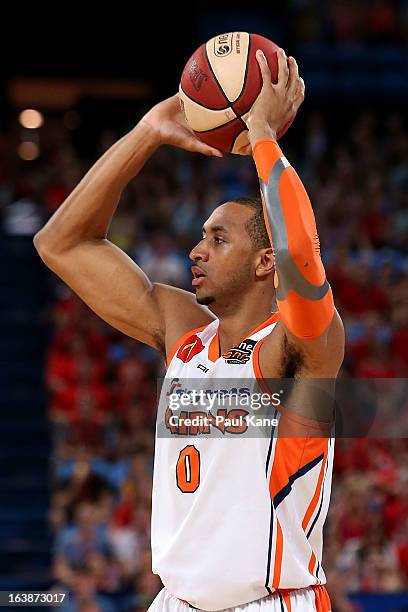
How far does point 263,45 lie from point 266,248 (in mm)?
771

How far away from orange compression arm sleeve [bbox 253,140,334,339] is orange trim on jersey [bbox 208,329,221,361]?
592 millimetres

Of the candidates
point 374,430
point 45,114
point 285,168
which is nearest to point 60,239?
point 285,168

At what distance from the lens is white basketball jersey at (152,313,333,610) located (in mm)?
3799

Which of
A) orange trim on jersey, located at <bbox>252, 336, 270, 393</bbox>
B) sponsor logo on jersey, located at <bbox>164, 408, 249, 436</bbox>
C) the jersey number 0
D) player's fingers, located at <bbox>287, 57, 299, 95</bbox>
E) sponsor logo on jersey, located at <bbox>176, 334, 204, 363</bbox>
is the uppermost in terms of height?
player's fingers, located at <bbox>287, 57, 299, 95</bbox>

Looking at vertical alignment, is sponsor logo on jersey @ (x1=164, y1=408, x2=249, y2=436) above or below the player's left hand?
below

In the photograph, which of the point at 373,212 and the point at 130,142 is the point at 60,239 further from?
the point at 373,212

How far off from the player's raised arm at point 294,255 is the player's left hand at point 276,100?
0.36 ft

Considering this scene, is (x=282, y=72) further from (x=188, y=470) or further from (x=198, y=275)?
(x=188, y=470)

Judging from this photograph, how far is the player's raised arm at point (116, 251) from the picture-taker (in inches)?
178

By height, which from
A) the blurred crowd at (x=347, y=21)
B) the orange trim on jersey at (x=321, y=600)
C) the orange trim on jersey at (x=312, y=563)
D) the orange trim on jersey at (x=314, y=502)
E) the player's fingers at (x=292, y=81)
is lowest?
the orange trim on jersey at (x=321, y=600)

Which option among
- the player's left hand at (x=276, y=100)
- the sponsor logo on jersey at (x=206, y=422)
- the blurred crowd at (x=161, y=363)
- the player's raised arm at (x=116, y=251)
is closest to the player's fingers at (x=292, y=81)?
the player's left hand at (x=276, y=100)

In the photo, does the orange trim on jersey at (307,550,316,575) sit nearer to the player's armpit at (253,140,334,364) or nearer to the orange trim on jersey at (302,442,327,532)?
the orange trim on jersey at (302,442,327,532)

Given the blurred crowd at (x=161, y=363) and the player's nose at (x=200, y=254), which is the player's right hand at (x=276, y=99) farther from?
the blurred crowd at (x=161, y=363)

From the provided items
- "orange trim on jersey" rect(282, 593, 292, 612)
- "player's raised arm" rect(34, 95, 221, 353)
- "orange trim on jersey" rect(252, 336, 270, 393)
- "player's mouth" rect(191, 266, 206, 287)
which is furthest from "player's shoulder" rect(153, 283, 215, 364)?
"orange trim on jersey" rect(282, 593, 292, 612)
